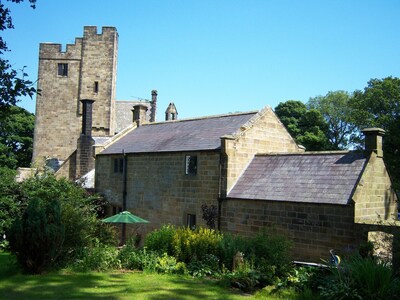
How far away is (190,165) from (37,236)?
9903 mm

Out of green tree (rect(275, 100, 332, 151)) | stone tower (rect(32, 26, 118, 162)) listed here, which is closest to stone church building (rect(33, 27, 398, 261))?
stone tower (rect(32, 26, 118, 162))

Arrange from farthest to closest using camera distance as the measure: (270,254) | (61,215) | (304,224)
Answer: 1. (304,224)
2. (61,215)
3. (270,254)

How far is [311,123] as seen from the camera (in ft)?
160

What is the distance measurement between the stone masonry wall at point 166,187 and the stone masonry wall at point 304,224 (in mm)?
2048

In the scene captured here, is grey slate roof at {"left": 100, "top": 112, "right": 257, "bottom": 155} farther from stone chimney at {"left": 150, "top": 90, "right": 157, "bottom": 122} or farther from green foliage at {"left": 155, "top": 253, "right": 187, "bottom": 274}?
stone chimney at {"left": 150, "top": 90, "right": 157, "bottom": 122}

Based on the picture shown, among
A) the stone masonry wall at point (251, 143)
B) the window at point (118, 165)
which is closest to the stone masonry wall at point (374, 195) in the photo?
the stone masonry wall at point (251, 143)

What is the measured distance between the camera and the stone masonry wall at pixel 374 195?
15.1m

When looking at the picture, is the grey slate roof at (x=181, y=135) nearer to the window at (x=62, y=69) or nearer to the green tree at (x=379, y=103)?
the window at (x=62, y=69)

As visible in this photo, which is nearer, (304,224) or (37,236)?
(37,236)

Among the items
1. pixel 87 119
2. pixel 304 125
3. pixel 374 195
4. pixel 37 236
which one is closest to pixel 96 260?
pixel 37 236

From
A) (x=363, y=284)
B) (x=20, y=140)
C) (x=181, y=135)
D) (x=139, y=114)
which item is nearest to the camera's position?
(x=363, y=284)

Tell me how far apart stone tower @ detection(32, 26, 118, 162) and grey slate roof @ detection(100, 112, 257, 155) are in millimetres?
16470

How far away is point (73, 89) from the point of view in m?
44.6

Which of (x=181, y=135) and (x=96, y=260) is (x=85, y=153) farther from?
(x=96, y=260)
